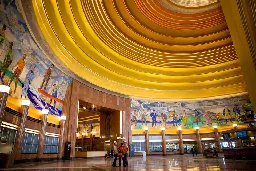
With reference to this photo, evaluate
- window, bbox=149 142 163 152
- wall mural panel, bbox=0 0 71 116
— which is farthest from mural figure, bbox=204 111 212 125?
wall mural panel, bbox=0 0 71 116

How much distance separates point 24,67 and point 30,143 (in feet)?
14.1

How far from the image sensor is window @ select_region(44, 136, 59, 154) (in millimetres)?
12578

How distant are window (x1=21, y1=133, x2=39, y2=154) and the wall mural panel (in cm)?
169

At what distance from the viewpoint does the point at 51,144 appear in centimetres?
1308

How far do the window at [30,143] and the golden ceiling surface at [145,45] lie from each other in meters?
5.66

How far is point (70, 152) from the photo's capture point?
46.6 feet

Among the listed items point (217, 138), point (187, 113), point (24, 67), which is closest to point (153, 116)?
point (187, 113)

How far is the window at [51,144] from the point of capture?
12.6 metres

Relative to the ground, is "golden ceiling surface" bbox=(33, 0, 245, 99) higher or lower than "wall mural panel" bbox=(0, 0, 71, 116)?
higher

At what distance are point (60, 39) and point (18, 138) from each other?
7866mm

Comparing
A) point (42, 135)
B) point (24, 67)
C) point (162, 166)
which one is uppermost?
point (24, 67)

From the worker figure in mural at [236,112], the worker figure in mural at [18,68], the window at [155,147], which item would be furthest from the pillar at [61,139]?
the worker figure in mural at [236,112]

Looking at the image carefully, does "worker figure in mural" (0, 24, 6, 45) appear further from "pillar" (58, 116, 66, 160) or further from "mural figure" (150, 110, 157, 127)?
"mural figure" (150, 110, 157, 127)

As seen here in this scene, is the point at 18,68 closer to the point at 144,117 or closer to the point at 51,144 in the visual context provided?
the point at 51,144
